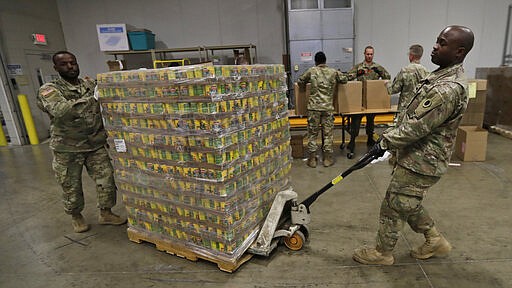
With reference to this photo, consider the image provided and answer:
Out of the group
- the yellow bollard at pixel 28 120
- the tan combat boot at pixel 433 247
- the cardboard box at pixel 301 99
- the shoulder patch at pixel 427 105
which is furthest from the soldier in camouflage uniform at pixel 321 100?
the yellow bollard at pixel 28 120

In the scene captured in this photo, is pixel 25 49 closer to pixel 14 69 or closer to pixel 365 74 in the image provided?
pixel 14 69

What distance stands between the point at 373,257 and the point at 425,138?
1066 millimetres

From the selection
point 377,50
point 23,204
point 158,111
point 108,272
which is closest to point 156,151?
point 158,111

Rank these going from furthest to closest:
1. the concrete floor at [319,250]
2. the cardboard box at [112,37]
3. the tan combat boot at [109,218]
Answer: the cardboard box at [112,37], the tan combat boot at [109,218], the concrete floor at [319,250]

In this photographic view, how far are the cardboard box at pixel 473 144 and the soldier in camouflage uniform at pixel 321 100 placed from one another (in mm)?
2039

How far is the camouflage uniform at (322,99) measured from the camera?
4.46 metres

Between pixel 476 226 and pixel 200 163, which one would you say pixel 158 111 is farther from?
pixel 476 226

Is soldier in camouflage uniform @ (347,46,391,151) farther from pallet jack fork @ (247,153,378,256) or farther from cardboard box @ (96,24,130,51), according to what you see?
cardboard box @ (96,24,130,51)

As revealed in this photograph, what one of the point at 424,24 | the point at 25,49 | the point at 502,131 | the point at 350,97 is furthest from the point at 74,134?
the point at 424,24

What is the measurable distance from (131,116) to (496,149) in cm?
592

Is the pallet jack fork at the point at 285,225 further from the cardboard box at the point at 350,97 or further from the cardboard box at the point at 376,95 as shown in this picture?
the cardboard box at the point at 376,95

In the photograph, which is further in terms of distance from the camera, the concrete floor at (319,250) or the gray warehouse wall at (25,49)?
the gray warehouse wall at (25,49)

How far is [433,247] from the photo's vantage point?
242cm

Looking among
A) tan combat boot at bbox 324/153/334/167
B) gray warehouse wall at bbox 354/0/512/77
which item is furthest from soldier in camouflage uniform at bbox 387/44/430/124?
gray warehouse wall at bbox 354/0/512/77
